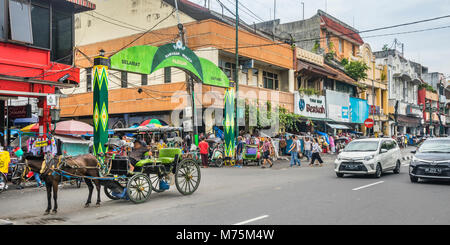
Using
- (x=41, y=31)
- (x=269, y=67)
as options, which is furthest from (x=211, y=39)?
(x=41, y=31)

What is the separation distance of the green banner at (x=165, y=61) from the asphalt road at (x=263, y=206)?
558cm

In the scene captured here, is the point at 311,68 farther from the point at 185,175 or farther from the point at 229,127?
the point at 185,175

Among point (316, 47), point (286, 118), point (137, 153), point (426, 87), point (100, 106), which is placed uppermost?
point (316, 47)

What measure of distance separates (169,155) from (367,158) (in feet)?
26.5

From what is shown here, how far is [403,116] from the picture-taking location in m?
57.9

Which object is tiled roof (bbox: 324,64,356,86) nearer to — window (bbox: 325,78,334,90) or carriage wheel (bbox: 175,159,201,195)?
window (bbox: 325,78,334,90)

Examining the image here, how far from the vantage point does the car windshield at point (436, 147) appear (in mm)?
14266

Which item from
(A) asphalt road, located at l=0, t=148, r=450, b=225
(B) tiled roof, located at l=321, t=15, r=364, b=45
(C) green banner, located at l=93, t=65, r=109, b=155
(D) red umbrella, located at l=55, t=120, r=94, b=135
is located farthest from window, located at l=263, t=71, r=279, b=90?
(A) asphalt road, located at l=0, t=148, r=450, b=225

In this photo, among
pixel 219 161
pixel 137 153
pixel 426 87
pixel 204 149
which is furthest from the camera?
pixel 426 87

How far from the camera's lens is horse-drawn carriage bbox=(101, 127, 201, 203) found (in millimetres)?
10406

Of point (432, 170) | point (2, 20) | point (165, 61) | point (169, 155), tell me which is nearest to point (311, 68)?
point (165, 61)

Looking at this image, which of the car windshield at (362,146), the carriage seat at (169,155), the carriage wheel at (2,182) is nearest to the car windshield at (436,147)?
the car windshield at (362,146)

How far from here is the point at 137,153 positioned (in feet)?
36.6

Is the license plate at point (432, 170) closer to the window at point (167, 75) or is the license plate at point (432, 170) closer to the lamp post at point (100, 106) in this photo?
the lamp post at point (100, 106)
